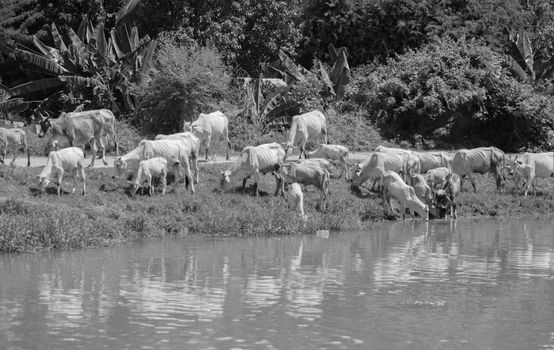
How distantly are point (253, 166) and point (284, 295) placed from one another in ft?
31.4

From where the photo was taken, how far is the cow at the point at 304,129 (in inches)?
1190

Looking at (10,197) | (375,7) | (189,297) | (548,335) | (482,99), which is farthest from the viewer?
(375,7)

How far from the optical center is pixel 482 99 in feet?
124

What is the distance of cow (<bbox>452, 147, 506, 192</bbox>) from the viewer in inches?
1229

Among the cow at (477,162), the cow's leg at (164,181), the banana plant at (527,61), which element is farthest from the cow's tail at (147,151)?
the banana plant at (527,61)

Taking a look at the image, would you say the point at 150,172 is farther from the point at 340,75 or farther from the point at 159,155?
the point at 340,75

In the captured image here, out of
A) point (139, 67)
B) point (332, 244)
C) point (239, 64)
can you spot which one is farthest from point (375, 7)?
point (332, 244)

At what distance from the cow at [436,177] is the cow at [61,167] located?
31.6ft

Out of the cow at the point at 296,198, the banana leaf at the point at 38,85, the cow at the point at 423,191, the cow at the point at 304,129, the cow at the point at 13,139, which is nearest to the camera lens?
the cow at the point at 296,198

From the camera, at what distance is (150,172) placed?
24719 mm

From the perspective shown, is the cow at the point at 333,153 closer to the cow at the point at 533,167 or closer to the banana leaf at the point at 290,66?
the cow at the point at 533,167

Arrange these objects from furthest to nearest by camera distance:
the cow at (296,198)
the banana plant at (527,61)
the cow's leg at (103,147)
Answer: the banana plant at (527,61) → the cow's leg at (103,147) → the cow at (296,198)

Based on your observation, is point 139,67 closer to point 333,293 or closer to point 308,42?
point 308,42

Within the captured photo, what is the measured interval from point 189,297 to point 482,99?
23.1 m
